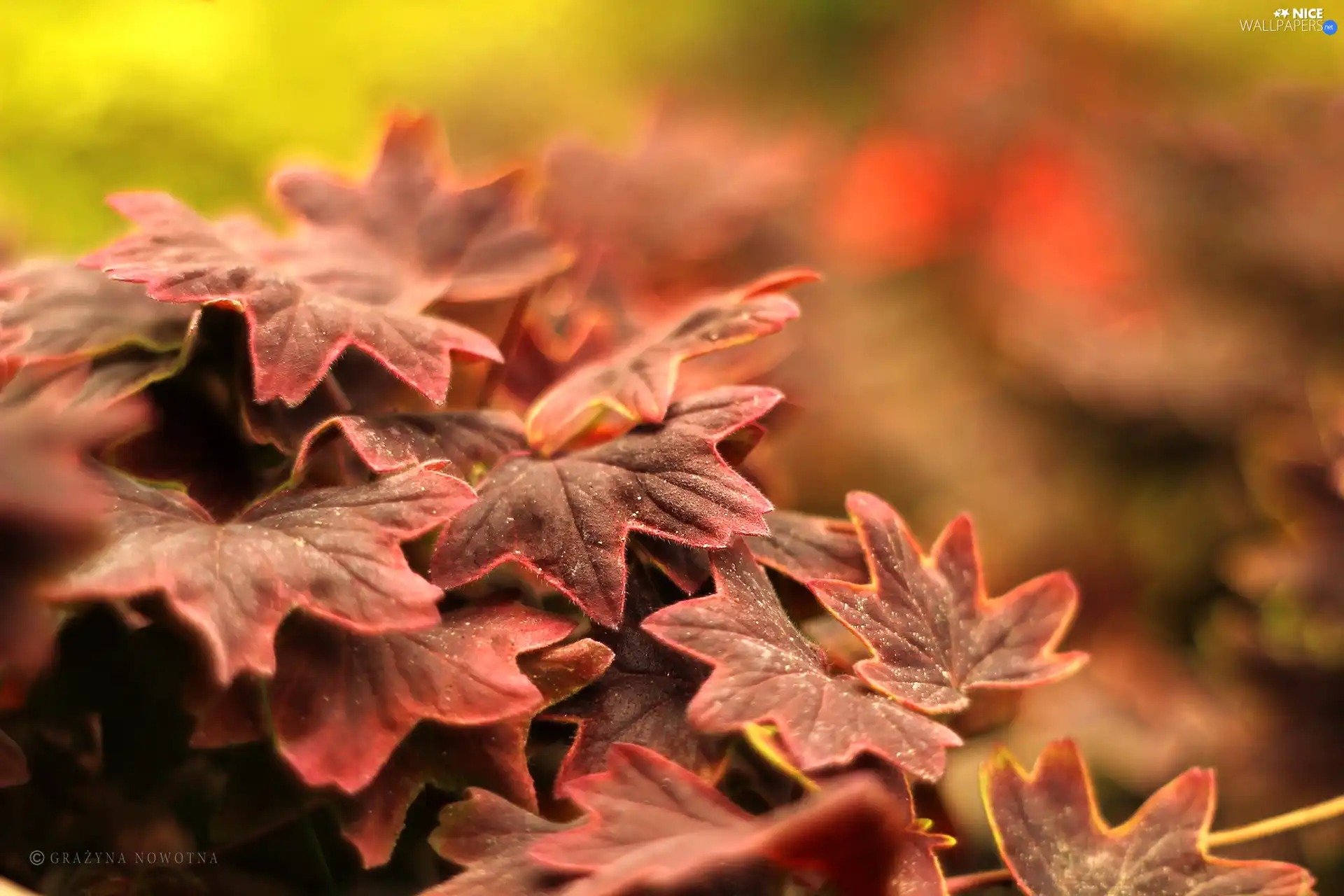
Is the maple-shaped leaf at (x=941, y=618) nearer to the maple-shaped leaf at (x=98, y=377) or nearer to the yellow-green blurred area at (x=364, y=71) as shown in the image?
the maple-shaped leaf at (x=98, y=377)

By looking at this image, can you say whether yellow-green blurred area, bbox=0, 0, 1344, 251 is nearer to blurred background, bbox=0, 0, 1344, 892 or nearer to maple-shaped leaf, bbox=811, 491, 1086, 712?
blurred background, bbox=0, 0, 1344, 892

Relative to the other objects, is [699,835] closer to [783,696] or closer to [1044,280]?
[783,696]

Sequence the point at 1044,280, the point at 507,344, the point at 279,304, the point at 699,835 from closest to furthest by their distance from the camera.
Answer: the point at 699,835 → the point at 279,304 → the point at 507,344 → the point at 1044,280

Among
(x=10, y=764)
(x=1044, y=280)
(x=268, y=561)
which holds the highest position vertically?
(x=1044, y=280)

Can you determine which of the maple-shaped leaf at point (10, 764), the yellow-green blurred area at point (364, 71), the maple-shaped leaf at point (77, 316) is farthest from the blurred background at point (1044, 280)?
the maple-shaped leaf at point (10, 764)

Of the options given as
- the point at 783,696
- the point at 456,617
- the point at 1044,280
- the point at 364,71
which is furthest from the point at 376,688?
the point at 1044,280

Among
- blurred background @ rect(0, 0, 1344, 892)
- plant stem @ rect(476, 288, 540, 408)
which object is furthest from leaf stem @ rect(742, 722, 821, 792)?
plant stem @ rect(476, 288, 540, 408)
